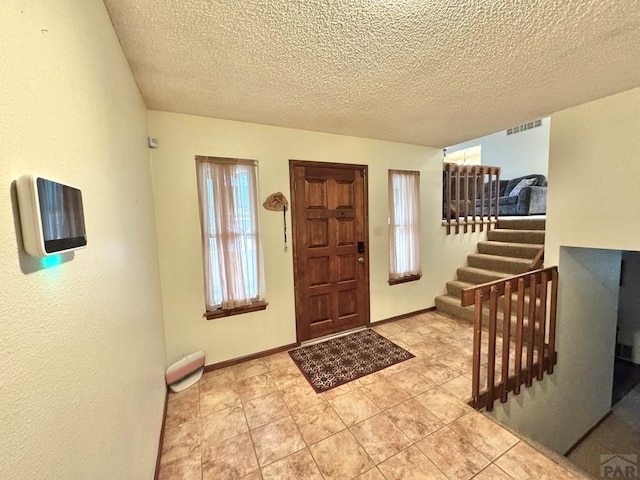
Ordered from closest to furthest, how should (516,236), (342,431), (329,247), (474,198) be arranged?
(342,431)
(329,247)
(516,236)
(474,198)

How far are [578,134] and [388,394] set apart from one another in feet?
9.84

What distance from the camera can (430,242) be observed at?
397 centimetres

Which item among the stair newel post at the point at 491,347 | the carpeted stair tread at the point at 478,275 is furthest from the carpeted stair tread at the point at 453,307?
the stair newel post at the point at 491,347

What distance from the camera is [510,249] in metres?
3.88

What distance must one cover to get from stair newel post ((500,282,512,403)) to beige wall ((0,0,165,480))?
2.66 metres

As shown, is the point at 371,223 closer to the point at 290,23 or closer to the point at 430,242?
the point at 430,242

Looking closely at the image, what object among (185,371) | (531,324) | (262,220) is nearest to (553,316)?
(531,324)

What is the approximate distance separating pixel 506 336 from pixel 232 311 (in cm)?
257

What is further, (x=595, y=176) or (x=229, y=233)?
(x=229, y=233)

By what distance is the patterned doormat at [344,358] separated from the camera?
2.46 meters

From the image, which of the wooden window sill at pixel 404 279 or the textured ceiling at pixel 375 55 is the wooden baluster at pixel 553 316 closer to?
the wooden window sill at pixel 404 279

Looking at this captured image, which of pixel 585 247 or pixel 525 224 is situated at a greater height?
pixel 525 224

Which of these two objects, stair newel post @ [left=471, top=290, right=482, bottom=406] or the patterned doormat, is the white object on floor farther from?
stair newel post @ [left=471, top=290, right=482, bottom=406]

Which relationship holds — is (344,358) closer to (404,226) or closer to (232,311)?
(232,311)
